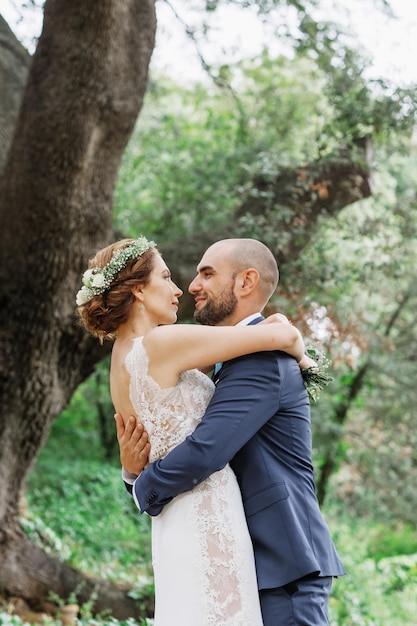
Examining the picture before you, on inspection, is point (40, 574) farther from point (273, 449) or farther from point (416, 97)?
point (416, 97)

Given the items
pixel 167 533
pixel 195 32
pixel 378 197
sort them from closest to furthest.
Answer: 1. pixel 167 533
2. pixel 378 197
3. pixel 195 32

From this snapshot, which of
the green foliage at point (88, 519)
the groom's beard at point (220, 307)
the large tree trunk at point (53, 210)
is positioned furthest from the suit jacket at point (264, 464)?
the green foliage at point (88, 519)

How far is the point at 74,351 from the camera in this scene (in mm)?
6195

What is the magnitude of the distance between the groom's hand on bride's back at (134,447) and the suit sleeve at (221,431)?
166mm

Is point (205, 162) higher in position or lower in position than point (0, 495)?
higher

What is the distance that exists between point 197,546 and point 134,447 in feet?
1.51

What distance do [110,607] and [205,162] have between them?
18.4ft

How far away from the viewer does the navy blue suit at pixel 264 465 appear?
2.63 meters

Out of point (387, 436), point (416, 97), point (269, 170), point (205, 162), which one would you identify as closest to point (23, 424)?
point (269, 170)

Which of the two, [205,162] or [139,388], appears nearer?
[139,388]

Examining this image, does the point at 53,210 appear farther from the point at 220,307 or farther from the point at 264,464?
the point at 264,464

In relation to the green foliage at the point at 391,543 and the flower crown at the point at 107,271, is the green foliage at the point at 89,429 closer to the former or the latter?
the green foliage at the point at 391,543

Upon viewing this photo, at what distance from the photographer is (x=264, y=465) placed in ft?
9.02

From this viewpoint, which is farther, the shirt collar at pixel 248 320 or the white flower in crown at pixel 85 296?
the white flower in crown at pixel 85 296
